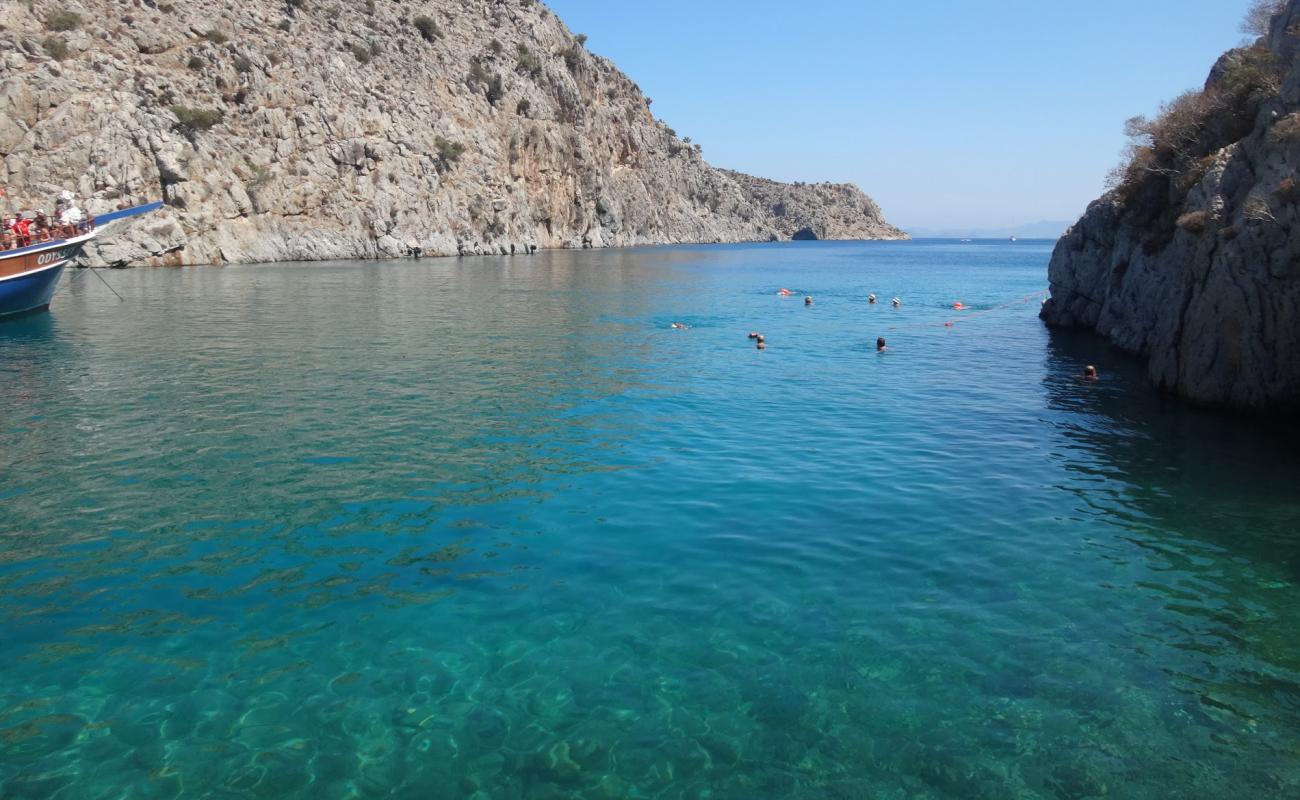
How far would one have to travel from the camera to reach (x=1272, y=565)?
12141 millimetres

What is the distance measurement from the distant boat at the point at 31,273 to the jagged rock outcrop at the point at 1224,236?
41881 mm

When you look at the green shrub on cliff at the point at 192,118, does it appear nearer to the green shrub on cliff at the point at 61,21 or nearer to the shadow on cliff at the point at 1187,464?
the green shrub on cliff at the point at 61,21

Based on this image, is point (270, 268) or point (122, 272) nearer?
point (122, 272)

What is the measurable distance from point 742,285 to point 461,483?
182 ft

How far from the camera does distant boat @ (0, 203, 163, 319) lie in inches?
1404

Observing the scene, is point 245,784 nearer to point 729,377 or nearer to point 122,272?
point 729,377

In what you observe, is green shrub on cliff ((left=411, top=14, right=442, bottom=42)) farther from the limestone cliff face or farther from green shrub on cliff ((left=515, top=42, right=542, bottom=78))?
green shrub on cliff ((left=515, top=42, right=542, bottom=78))

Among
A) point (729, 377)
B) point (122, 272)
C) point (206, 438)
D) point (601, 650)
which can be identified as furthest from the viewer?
point (122, 272)

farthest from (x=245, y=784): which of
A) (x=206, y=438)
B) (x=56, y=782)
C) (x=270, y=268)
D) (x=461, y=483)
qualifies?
(x=270, y=268)

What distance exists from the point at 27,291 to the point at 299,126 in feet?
168

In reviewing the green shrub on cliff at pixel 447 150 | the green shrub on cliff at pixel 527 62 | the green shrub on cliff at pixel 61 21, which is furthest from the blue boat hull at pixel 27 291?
the green shrub on cliff at pixel 527 62

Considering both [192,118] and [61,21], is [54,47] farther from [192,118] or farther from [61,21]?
[192,118]

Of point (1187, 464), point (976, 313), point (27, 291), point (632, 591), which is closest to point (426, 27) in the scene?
point (27, 291)

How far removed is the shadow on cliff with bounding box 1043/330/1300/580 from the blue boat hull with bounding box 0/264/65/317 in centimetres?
3995
